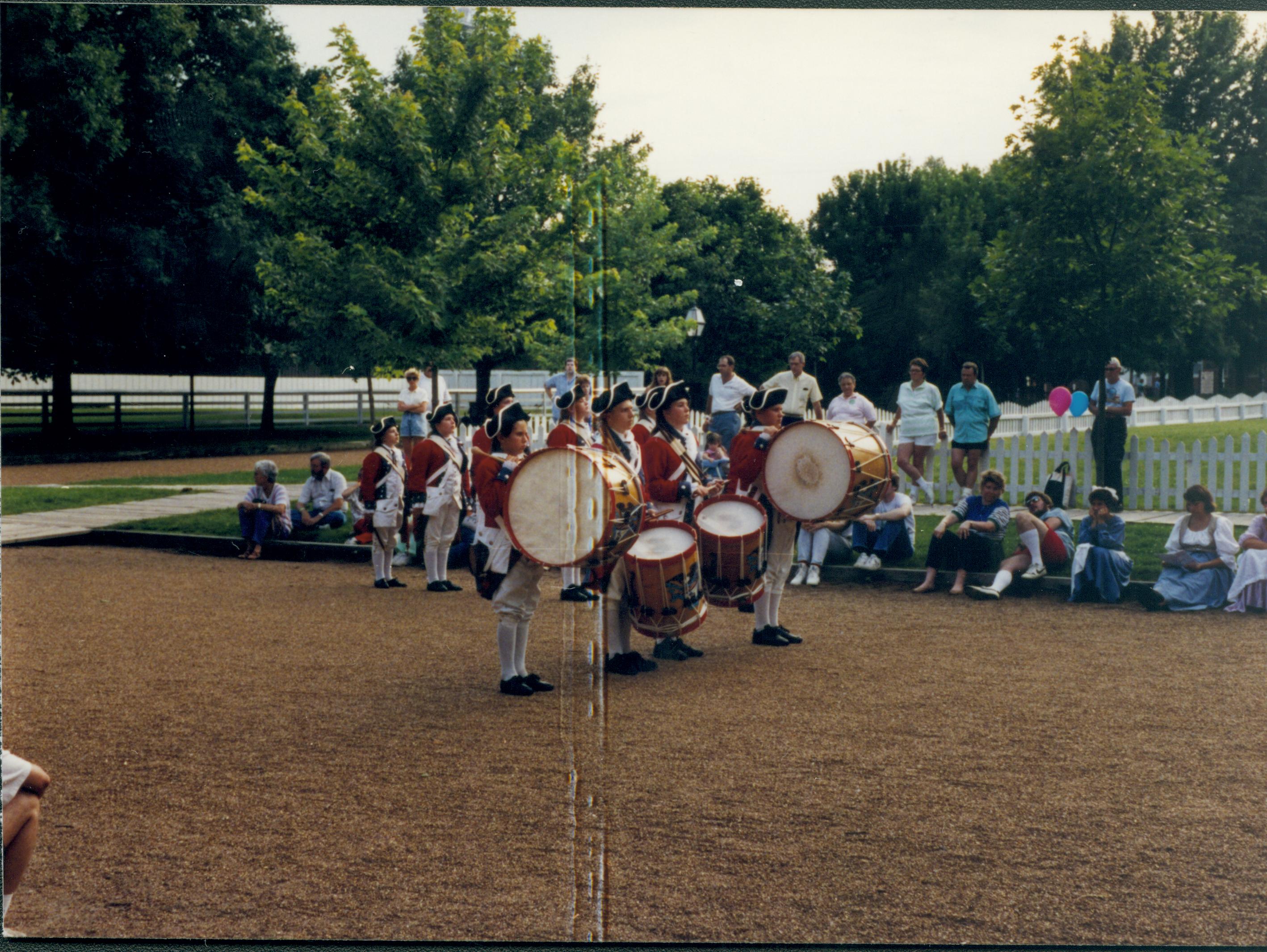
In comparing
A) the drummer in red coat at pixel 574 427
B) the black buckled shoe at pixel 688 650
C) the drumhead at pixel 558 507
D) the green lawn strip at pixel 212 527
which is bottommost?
the black buckled shoe at pixel 688 650

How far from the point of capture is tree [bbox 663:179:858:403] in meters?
33.1

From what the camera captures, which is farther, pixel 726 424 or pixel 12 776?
pixel 726 424

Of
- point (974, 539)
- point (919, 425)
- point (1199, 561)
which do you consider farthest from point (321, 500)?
point (1199, 561)

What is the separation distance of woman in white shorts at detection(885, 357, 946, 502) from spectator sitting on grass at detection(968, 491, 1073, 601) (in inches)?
133

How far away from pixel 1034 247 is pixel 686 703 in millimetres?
7991

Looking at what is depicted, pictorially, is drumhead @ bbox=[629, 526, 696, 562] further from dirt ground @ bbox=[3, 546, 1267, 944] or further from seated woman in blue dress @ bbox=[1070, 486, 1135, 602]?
seated woman in blue dress @ bbox=[1070, 486, 1135, 602]

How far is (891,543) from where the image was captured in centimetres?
1195

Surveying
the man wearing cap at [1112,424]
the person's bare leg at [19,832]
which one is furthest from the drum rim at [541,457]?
the man wearing cap at [1112,424]

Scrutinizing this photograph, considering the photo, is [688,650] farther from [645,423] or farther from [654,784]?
[654,784]

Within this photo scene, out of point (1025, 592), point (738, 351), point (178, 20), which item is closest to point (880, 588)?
point (1025, 592)

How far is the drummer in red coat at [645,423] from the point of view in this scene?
8289 millimetres

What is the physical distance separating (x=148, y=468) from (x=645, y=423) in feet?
60.6

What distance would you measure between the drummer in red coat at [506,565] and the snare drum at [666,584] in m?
0.61

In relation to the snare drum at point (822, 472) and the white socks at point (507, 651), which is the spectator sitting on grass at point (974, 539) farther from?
the white socks at point (507, 651)
